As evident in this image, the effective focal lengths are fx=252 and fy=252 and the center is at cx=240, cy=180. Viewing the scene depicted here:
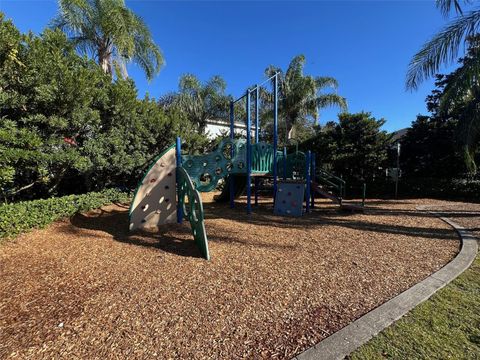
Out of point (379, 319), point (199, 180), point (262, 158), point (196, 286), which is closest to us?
point (379, 319)

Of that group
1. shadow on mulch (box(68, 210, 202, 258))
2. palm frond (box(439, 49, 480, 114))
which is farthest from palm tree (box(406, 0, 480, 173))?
shadow on mulch (box(68, 210, 202, 258))

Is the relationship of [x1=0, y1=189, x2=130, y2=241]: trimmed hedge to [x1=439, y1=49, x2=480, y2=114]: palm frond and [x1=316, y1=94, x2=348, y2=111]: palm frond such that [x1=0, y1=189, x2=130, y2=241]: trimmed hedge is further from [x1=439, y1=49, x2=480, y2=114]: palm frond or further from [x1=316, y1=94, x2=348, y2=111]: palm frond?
[x1=316, y1=94, x2=348, y2=111]: palm frond

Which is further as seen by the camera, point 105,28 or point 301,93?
point 301,93

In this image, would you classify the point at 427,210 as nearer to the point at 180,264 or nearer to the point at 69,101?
the point at 180,264

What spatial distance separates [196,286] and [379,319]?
2174mm

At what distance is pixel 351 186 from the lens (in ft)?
46.9

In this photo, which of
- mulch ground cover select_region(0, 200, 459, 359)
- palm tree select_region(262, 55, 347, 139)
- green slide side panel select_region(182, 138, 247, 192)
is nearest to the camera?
mulch ground cover select_region(0, 200, 459, 359)

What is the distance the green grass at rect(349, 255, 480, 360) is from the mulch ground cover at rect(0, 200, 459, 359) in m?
0.38

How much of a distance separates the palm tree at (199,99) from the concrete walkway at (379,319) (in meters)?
16.4

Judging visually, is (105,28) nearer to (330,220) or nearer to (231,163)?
(231,163)

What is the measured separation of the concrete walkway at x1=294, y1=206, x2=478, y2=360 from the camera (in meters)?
2.18

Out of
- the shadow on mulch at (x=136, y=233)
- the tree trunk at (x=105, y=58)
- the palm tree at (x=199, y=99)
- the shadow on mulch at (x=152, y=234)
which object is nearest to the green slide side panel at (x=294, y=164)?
the shadow on mulch at (x=152, y=234)

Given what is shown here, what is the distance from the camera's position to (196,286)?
339cm

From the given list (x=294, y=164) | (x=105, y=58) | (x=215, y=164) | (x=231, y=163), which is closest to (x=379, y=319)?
(x=215, y=164)
